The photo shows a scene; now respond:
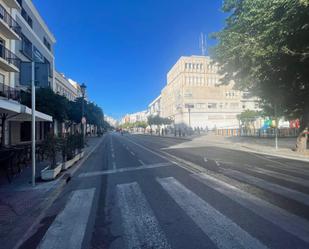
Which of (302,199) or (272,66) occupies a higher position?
(272,66)

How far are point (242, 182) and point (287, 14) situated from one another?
669 centimetres

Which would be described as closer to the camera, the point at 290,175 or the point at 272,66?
the point at 290,175

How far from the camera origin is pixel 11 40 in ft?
83.0

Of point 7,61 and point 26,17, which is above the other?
point 26,17

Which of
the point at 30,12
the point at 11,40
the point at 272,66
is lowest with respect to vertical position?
the point at 272,66

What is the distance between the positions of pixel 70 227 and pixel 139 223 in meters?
1.30

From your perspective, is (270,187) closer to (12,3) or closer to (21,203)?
(21,203)

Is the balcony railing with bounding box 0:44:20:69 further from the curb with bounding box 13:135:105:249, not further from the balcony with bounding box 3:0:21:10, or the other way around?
the curb with bounding box 13:135:105:249

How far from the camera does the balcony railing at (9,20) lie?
2244 cm

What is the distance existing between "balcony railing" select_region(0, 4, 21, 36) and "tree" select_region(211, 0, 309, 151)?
18094 mm

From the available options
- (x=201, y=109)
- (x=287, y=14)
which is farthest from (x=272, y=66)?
(x=201, y=109)

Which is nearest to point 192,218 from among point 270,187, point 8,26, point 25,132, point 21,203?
point 270,187

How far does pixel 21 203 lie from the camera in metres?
6.66

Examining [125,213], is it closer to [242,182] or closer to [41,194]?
[41,194]
